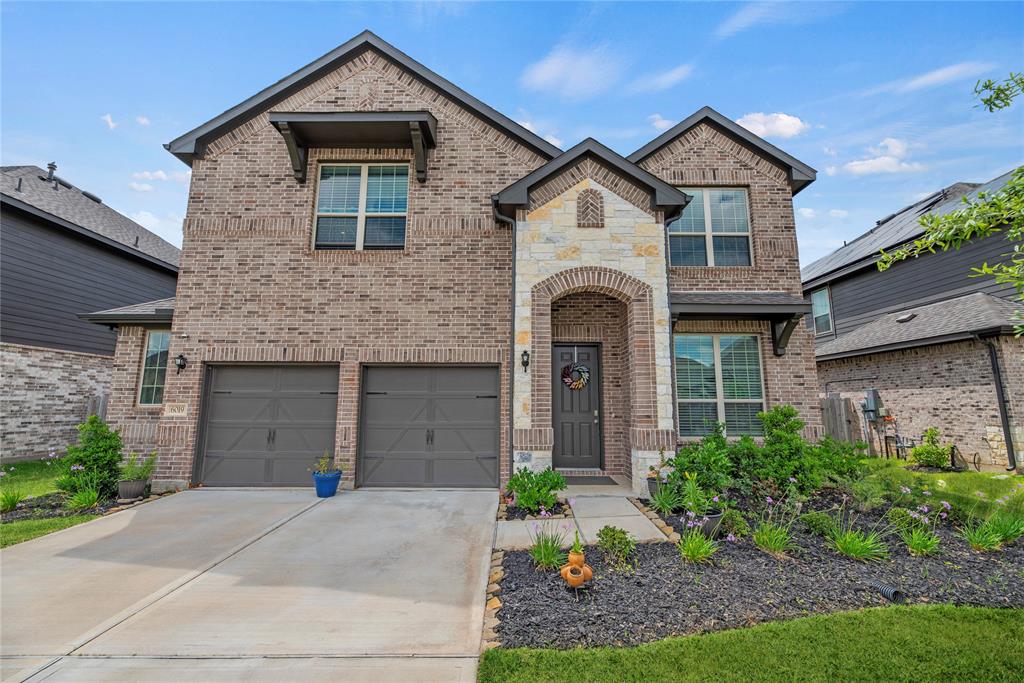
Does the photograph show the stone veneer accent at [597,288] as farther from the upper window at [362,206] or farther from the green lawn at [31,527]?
the green lawn at [31,527]

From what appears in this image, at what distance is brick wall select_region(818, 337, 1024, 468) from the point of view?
31.2ft

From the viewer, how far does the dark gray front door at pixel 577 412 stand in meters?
8.33

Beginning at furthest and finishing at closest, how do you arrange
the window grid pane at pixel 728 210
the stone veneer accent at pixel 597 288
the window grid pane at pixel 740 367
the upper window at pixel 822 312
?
1. the upper window at pixel 822 312
2. the window grid pane at pixel 728 210
3. the window grid pane at pixel 740 367
4. the stone veneer accent at pixel 597 288

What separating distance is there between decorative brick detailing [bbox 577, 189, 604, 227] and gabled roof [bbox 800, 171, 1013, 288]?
12269 millimetres

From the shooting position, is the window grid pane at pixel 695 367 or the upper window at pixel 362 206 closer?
the upper window at pixel 362 206

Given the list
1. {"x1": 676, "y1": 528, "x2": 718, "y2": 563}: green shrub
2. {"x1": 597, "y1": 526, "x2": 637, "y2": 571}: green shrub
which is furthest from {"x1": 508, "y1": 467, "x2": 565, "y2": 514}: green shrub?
{"x1": 676, "y1": 528, "x2": 718, "y2": 563}: green shrub

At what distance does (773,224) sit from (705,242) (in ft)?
4.79

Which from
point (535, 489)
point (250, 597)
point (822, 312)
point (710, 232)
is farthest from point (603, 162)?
point (822, 312)

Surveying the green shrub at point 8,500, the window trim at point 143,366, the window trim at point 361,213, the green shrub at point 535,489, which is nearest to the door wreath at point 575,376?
the green shrub at point 535,489

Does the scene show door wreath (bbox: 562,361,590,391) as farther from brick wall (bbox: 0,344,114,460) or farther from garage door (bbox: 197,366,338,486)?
brick wall (bbox: 0,344,114,460)

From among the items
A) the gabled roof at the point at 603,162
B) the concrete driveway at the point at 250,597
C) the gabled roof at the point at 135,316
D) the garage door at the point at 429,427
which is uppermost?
the gabled roof at the point at 603,162

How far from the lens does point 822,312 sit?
669 inches

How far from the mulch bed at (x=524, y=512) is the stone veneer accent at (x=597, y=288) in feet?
2.61

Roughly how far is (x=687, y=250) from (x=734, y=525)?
589cm
